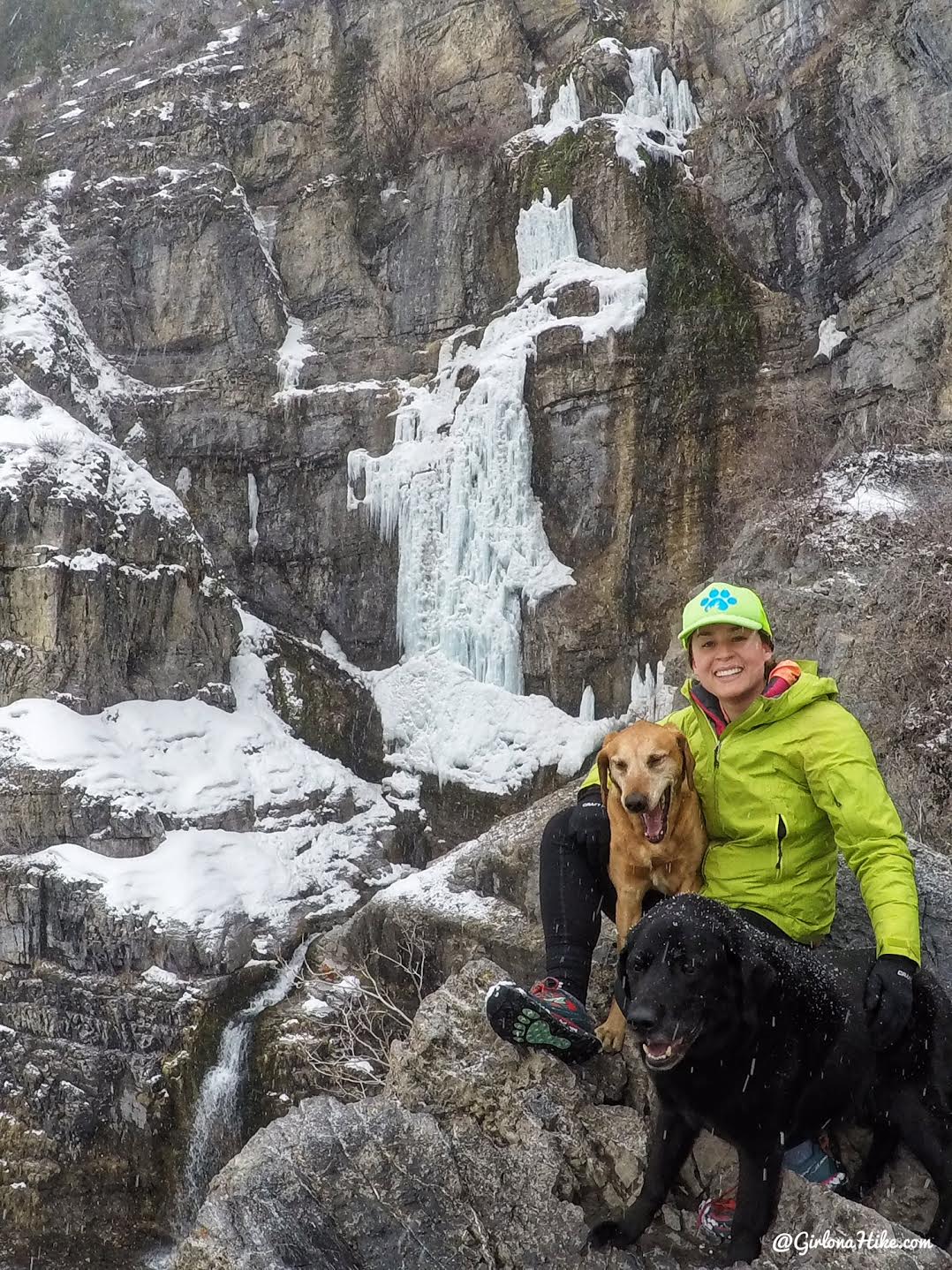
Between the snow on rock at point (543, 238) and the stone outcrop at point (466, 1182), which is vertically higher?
the snow on rock at point (543, 238)

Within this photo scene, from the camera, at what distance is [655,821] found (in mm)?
2236

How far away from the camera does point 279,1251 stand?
75.2 inches

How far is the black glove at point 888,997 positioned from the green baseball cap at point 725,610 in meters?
0.86

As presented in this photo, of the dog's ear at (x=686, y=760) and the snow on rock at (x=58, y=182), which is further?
the snow on rock at (x=58, y=182)

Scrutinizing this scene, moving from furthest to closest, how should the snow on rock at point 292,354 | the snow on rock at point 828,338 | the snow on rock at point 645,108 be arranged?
the snow on rock at point 292,354, the snow on rock at point 645,108, the snow on rock at point 828,338

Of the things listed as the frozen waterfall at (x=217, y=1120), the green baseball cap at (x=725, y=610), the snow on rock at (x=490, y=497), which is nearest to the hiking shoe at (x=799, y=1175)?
the green baseball cap at (x=725, y=610)

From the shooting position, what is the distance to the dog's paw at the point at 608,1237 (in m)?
1.92

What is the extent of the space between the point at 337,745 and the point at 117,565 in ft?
15.8

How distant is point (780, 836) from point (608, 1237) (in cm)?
101

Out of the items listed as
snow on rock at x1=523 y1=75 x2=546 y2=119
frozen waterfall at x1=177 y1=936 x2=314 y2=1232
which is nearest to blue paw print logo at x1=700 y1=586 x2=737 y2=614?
frozen waterfall at x1=177 y1=936 x2=314 y2=1232

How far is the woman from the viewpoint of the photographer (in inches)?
81.8

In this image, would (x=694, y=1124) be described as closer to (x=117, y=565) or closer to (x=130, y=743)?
(x=130, y=743)

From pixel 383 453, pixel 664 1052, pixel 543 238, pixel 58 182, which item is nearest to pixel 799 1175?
pixel 664 1052

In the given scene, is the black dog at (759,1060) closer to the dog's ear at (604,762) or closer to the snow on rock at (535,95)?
the dog's ear at (604,762)
